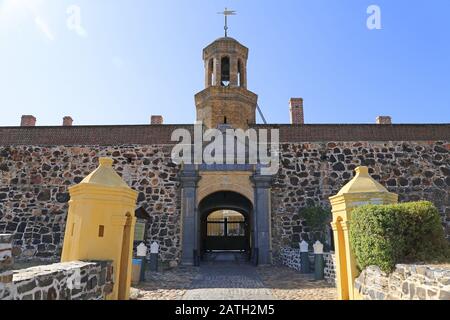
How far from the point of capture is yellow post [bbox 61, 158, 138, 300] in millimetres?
5504

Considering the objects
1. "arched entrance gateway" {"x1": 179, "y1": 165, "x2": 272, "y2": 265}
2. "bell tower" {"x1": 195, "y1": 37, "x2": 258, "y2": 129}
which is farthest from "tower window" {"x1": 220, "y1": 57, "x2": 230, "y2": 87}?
"arched entrance gateway" {"x1": 179, "y1": 165, "x2": 272, "y2": 265}

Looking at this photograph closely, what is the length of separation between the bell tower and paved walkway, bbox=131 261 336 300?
6.36m

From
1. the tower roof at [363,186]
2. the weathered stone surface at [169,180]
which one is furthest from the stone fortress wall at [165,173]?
the tower roof at [363,186]

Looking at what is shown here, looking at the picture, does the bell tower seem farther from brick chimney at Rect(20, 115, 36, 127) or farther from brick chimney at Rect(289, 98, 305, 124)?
brick chimney at Rect(20, 115, 36, 127)

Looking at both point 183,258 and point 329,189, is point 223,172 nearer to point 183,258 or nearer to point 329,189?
point 183,258

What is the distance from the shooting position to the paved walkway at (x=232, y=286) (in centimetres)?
694

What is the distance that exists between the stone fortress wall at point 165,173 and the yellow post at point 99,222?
23.4ft

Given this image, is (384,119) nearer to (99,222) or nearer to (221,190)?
(221,190)

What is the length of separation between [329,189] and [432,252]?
8.61 metres

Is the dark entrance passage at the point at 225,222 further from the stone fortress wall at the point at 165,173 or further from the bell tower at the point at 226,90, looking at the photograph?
the bell tower at the point at 226,90

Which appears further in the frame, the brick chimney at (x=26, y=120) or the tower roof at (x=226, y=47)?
the brick chimney at (x=26, y=120)

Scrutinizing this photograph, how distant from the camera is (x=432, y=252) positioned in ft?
16.0
